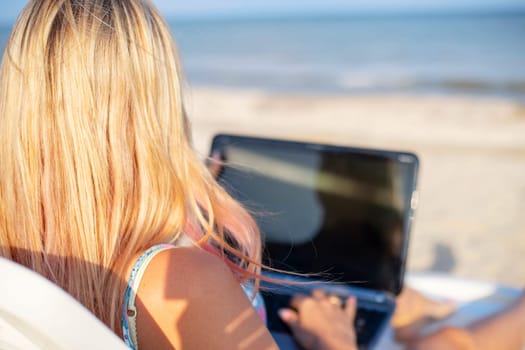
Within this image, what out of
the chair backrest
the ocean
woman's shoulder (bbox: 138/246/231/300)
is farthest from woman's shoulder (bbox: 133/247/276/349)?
the ocean

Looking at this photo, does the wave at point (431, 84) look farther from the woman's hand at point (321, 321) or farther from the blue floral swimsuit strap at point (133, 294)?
the blue floral swimsuit strap at point (133, 294)

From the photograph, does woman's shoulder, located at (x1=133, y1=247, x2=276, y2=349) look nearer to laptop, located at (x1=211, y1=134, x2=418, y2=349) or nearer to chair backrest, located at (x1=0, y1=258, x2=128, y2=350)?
chair backrest, located at (x1=0, y1=258, x2=128, y2=350)

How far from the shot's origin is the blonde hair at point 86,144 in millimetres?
927

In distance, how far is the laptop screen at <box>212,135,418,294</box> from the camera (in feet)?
5.47

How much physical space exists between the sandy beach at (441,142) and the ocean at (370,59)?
67.8 inches

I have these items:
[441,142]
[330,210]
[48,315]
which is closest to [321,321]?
[330,210]

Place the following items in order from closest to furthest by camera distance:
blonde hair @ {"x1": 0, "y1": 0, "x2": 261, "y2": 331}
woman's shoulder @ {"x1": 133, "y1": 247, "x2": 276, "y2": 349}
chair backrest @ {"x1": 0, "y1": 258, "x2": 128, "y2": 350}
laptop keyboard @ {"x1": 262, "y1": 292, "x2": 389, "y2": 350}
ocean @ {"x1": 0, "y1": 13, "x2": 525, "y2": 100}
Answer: chair backrest @ {"x1": 0, "y1": 258, "x2": 128, "y2": 350}
woman's shoulder @ {"x1": 133, "y1": 247, "x2": 276, "y2": 349}
blonde hair @ {"x1": 0, "y1": 0, "x2": 261, "y2": 331}
laptop keyboard @ {"x1": 262, "y1": 292, "x2": 389, "y2": 350}
ocean @ {"x1": 0, "y1": 13, "x2": 525, "y2": 100}

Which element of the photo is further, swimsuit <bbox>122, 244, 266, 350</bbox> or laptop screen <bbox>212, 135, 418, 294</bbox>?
laptop screen <bbox>212, 135, 418, 294</bbox>

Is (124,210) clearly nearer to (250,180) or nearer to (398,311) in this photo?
(250,180)

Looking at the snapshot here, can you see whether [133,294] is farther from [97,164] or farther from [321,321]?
[321,321]

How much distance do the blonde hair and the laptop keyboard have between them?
26.1 inches

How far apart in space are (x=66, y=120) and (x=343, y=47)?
22.9 m

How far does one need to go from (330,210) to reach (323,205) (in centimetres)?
3

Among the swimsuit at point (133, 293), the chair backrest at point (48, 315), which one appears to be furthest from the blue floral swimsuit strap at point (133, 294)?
the chair backrest at point (48, 315)
